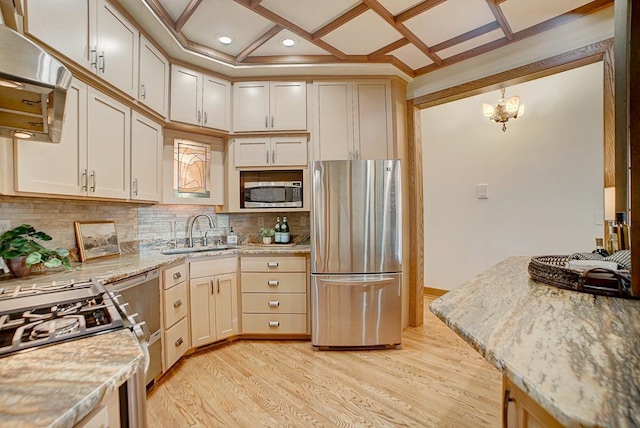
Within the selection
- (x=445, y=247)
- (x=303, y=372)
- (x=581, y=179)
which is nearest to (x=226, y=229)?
(x=303, y=372)

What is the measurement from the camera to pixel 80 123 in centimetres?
171

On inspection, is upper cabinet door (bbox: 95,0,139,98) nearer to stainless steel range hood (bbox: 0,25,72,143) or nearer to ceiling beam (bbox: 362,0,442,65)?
stainless steel range hood (bbox: 0,25,72,143)

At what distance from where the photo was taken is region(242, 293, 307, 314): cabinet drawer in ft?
9.01

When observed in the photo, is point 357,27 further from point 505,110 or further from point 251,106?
point 505,110

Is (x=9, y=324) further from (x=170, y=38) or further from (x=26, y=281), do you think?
(x=170, y=38)

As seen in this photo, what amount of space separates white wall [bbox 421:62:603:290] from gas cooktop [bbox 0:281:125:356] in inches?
152

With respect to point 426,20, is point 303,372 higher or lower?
lower

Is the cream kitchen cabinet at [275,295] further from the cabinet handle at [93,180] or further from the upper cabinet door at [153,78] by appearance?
the upper cabinet door at [153,78]

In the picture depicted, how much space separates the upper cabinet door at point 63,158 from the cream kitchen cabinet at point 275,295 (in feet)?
4.64

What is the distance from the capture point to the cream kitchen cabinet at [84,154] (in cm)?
147

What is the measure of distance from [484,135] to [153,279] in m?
3.87

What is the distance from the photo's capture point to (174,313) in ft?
7.34

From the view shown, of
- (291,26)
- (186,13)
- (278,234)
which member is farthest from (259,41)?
(278,234)

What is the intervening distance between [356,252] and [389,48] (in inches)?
69.7
